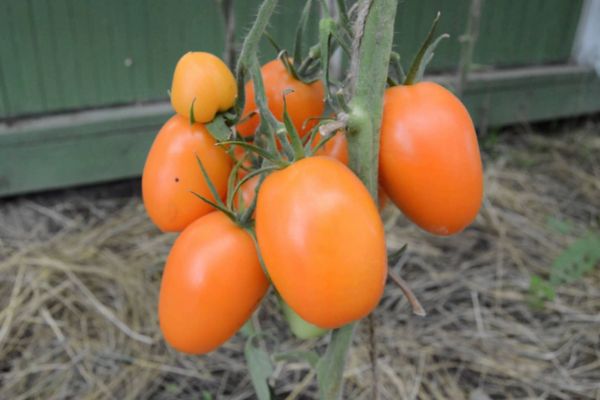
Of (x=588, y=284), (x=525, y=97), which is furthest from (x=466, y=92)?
(x=588, y=284)

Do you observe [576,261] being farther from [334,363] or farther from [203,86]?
[203,86]

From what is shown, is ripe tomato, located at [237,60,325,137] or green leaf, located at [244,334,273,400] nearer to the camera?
ripe tomato, located at [237,60,325,137]

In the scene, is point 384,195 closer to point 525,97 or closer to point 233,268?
point 233,268

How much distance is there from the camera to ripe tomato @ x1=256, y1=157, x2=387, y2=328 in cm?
43

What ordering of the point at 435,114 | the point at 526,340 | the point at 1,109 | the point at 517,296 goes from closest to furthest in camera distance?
the point at 435,114 < the point at 526,340 < the point at 517,296 < the point at 1,109

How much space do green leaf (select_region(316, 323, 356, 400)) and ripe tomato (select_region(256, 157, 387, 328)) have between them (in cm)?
12

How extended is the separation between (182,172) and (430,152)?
20 centimetres

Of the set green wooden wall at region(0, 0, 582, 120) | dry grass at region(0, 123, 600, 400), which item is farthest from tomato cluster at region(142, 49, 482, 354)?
green wooden wall at region(0, 0, 582, 120)

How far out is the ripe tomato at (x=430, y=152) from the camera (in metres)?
0.48

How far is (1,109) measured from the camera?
1761mm

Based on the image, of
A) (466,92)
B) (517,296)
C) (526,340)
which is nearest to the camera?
(526,340)

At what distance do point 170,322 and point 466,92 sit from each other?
1855mm

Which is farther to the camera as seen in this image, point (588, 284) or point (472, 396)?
point (588, 284)

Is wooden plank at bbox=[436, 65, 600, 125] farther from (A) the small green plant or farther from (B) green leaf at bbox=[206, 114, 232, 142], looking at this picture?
(B) green leaf at bbox=[206, 114, 232, 142]
